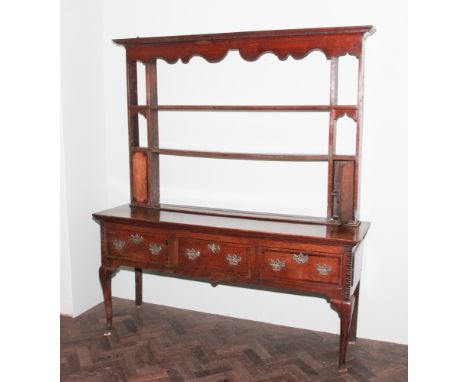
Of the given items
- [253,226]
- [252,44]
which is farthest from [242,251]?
[252,44]

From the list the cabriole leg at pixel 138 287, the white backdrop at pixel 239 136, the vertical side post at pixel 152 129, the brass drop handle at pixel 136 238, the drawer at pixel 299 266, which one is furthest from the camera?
the cabriole leg at pixel 138 287

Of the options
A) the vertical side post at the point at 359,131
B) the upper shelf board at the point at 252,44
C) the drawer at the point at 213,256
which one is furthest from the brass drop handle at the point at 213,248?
the upper shelf board at the point at 252,44

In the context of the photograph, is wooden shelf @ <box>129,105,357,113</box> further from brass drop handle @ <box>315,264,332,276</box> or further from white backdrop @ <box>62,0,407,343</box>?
brass drop handle @ <box>315,264,332,276</box>

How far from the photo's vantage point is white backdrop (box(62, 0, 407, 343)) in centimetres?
307

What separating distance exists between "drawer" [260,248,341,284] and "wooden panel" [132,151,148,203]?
1.15 meters

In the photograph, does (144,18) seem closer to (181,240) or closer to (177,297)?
(181,240)

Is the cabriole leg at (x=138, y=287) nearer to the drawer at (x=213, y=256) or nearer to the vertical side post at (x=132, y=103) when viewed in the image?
the vertical side post at (x=132, y=103)

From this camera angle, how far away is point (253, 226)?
116 inches

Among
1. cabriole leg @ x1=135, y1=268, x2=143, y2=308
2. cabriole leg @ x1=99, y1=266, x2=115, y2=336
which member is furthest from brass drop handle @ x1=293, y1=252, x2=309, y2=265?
cabriole leg @ x1=135, y1=268, x2=143, y2=308

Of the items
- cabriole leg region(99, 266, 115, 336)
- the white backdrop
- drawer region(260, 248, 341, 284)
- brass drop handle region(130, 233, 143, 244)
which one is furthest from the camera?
cabriole leg region(99, 266, 115, 336)

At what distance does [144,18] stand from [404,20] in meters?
1.89

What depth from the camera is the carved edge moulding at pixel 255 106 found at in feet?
9.50

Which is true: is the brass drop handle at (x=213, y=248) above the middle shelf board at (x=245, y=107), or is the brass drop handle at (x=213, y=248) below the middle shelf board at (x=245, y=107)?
below

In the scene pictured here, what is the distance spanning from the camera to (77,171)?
357 centimetres
